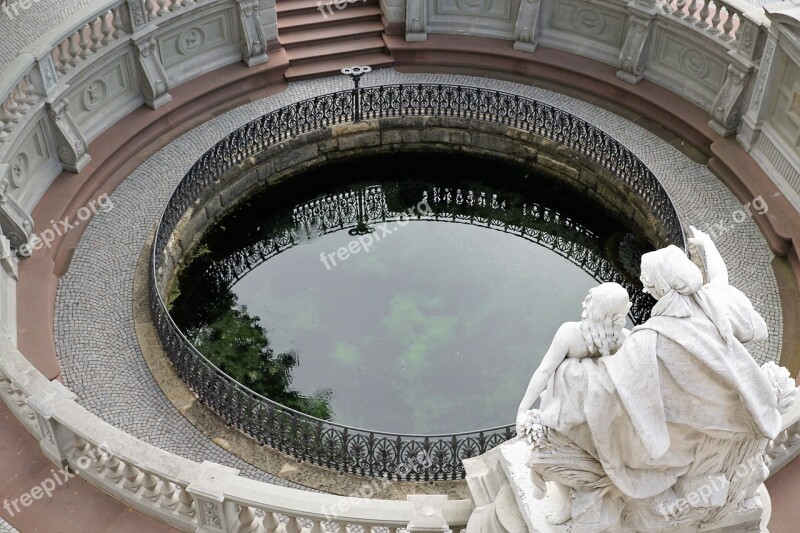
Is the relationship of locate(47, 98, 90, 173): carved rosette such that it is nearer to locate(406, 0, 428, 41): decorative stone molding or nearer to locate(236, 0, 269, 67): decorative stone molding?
locate(236, 0, 269, 67): decorative stone molding

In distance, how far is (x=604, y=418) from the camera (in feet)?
25.0

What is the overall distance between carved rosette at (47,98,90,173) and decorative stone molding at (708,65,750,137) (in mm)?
10886

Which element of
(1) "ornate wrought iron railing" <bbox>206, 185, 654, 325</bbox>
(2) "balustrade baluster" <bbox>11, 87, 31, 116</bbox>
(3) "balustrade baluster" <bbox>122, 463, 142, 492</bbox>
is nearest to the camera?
(3) "balustrade baluster" <bbox>122, 463, 142, 492</bbox>

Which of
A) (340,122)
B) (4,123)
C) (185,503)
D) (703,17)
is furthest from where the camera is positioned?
(340,122)

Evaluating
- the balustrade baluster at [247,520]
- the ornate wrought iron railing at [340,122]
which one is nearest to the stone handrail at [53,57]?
the ornate wrought iron railing at [340,122]

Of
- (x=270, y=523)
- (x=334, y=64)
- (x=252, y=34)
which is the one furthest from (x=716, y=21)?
(x=270, y=523)

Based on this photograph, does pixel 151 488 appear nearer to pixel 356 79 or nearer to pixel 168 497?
pixel 168 497

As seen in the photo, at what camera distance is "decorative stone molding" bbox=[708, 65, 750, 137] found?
17.4 m

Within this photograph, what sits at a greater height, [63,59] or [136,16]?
[136,16]

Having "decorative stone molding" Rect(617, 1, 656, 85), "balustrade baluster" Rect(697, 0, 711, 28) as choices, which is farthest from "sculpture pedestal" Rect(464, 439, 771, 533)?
"decorative stone molding" Rect(617, 1, 656, 85)

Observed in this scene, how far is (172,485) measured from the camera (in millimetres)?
10977

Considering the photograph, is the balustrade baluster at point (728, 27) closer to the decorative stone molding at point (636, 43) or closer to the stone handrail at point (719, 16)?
the stone handrail at point (719, 16)

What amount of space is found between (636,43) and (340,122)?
226 inches

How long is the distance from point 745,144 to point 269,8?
919 centimetres
